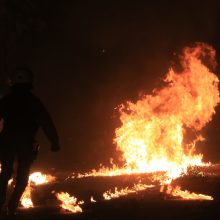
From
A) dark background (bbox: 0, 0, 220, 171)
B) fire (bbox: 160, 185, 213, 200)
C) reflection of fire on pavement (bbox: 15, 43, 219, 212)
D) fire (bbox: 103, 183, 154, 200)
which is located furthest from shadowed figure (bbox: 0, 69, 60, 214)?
dark background (bbox: 0, 0, 220, 171)

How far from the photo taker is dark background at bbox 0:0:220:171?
26.4 metres

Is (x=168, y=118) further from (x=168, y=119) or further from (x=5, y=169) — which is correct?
(x=5, y=169)

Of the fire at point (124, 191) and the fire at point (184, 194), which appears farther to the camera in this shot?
the fire at point (124, 191)

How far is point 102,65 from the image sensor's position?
89.9ft

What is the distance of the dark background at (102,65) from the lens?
86.5 ft

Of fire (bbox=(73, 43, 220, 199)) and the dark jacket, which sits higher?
fire (bbox=(73, 43, 220, 199))

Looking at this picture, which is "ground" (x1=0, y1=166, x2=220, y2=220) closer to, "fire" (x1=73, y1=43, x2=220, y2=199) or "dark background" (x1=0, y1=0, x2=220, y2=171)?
"fire" (x1=73, y1=43, x2=220, y2=199)

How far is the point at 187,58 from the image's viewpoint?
23562mm

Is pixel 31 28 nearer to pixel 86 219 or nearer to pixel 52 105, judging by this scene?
pixel 52 105

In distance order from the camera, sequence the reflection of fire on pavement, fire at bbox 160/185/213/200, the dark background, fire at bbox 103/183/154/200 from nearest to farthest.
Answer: fire at bbox 160/185/213/200 < fire at bbox 103/183/154/200 < the reflection of fire on pavement < the dark background

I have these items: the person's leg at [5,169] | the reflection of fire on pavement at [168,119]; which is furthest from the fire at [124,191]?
the reflection of fire on pavement at [168,119]

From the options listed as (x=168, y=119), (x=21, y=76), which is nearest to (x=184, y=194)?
(x=21, y=76)

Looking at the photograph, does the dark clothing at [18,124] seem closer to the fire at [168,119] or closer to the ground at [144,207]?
the ground at [144,207]

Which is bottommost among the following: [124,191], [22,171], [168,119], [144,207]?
[144,207]
